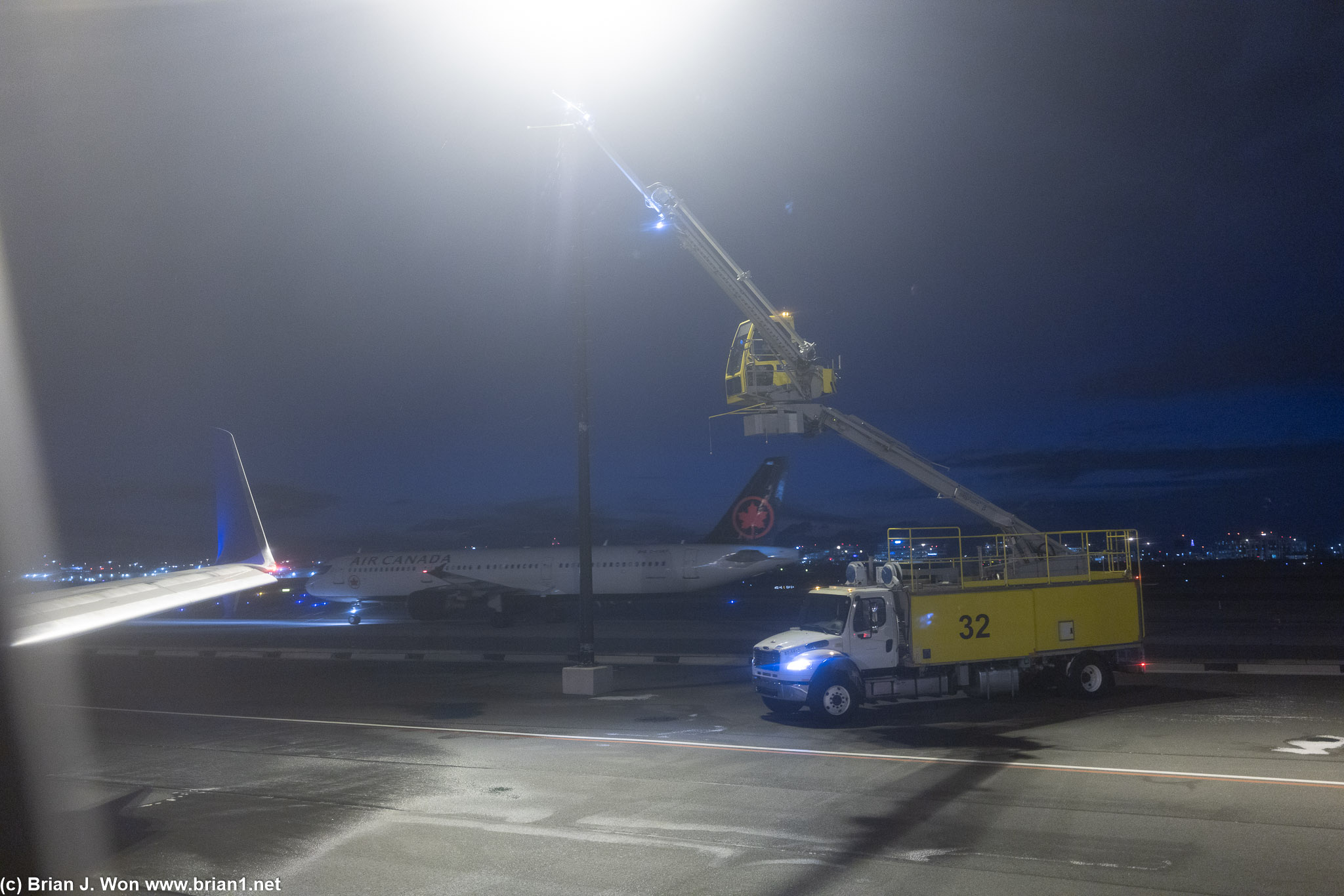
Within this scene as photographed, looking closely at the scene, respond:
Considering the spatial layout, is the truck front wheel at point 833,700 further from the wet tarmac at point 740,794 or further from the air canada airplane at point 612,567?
the air canada airplane at point 612,567

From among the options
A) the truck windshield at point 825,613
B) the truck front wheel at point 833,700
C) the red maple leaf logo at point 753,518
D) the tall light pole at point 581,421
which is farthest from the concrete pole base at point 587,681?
the red maple leaf logo at point 753,518

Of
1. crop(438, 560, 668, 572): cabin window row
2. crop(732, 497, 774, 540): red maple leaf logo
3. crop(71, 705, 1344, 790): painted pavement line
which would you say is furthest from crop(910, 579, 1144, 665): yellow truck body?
crop(438, 560, 668, 572): cabin window row

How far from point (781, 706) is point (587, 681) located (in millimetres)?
4947

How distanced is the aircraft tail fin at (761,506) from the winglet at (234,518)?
32.0 metres

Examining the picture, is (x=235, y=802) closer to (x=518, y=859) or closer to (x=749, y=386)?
(x=518, y=859)

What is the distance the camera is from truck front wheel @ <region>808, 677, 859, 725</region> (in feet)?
48.9

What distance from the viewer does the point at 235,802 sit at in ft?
35.1

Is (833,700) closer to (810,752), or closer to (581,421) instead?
(810,752)

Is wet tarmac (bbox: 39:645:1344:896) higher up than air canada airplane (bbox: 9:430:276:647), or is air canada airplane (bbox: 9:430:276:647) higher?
air canada airplane (bbox: 9:430:276:647)

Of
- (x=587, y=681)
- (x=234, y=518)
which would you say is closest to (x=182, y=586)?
(x=234, y=518)

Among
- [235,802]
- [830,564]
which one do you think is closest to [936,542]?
[235,802]

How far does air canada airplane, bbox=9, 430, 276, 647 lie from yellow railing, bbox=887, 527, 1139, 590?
11.4m

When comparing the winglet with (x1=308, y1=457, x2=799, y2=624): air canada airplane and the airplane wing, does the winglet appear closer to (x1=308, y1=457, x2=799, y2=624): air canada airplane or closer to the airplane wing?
the airplane wing

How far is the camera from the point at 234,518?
437 inches
